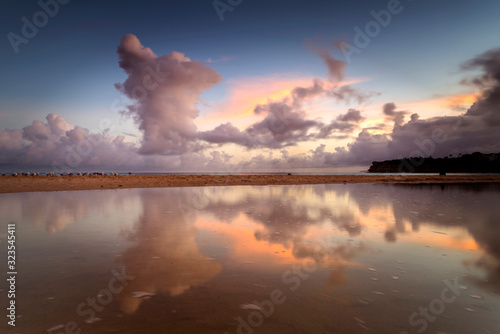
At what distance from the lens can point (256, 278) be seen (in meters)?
6.02

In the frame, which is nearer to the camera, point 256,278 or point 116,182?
point 256,278

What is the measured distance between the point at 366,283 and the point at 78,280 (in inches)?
253

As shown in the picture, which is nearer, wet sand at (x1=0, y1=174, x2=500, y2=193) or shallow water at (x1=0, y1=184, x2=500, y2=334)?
shallow water at (x1=0, y1=184, x2=500, y2=334)

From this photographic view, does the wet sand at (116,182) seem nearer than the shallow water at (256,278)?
No

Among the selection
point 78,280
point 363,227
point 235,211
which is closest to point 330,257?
point 363,227

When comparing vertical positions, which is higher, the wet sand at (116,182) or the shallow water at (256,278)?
the wet sand at (116,182)

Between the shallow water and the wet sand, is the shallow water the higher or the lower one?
the lower one

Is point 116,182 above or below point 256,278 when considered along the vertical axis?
above

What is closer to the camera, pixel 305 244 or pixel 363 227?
pixel 305 244

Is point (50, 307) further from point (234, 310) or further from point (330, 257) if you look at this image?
point (330, 257)

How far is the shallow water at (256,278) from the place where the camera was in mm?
4324

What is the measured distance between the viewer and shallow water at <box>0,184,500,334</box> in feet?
14.2

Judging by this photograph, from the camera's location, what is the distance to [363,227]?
453 inches

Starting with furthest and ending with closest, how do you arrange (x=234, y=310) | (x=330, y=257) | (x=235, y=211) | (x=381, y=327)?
1. (x=235, y=211)
2. (x=330, y=257)
3. (x=234, y=310)
4. (x=381, y=327)
